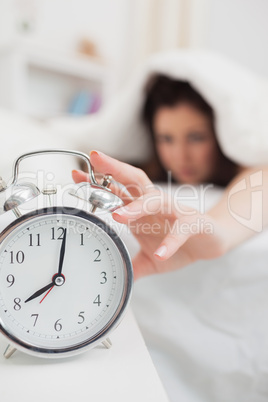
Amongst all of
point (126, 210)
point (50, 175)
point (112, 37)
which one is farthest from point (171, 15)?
point (126, 210)

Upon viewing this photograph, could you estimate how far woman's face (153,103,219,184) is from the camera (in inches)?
49.6

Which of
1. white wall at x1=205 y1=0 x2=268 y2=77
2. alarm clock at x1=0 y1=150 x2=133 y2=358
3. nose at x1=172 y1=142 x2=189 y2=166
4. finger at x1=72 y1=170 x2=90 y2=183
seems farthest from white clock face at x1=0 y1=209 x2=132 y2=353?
white wall at x1=205 y1=0 x2=268 y2=77

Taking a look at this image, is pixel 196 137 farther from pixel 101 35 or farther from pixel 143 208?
pixel 101 35

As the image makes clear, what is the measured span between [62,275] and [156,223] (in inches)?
8.9

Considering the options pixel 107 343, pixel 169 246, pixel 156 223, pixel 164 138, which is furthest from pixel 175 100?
pixel 107 343

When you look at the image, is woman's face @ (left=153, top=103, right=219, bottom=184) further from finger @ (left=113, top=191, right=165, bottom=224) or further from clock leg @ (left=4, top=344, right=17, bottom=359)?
clock leg @ (left=4, top=344, right=17, bottom=359)

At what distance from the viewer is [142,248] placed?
71 cm

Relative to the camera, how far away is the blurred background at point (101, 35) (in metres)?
2.58

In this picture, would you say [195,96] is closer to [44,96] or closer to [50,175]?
[50,175]

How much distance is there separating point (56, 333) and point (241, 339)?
51 cm

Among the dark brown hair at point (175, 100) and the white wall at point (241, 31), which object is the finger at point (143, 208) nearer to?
the dark brown hair at point (175, 100)

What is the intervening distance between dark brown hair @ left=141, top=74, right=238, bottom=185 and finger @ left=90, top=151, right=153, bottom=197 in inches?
28.2

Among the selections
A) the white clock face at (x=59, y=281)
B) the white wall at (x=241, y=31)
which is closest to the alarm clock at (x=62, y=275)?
the white clock face at (x=59, y=281)

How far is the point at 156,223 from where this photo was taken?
26.3 inches
